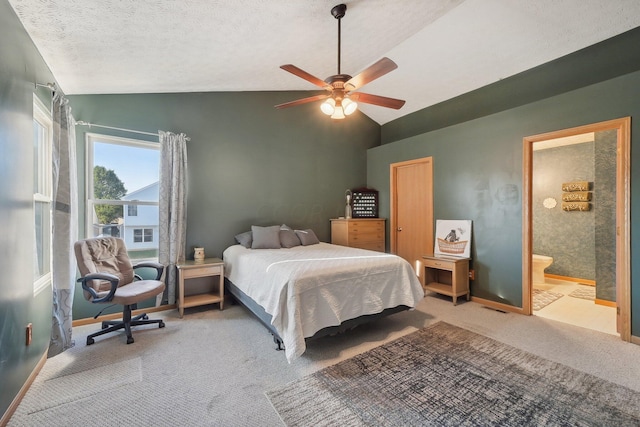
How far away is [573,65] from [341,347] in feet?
14.0

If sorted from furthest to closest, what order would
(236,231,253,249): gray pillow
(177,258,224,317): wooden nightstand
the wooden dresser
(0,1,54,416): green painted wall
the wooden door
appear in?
the wooden dresser < the wooden door < (236,231,253,249): gray pillow < (177,258,224,317): wooden nightstand < (0,1,54,416): green painted wall

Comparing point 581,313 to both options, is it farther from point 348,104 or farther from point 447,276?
point 348,104

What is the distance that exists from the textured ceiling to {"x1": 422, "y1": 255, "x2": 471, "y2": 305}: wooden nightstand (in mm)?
2708

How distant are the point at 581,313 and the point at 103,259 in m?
5.63

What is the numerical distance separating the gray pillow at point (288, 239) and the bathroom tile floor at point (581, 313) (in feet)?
10.6

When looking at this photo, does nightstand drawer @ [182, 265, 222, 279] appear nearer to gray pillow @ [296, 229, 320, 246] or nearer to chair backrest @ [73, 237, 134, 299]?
chair backrest @ [73, 237, 134, 299]

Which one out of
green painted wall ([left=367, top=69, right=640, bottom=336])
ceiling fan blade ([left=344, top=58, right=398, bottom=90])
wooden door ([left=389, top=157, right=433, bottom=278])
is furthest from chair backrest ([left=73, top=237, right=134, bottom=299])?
green painted wall ([left=367, top=69, right=640, bottom=336])

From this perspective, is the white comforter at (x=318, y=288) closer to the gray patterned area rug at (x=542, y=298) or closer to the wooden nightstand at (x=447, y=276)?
the wooden nightstand at (x=447, y=276)

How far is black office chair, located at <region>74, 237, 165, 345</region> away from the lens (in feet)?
8.54

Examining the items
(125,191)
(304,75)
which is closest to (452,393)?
(304,75)

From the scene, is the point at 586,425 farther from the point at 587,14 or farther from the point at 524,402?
the point at 587,14

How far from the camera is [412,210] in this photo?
193 inches

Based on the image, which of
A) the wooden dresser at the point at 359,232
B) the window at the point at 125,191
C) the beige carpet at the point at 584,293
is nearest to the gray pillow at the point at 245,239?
the window at the point at 125,191

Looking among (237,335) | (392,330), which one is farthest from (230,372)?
(392,330)
